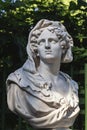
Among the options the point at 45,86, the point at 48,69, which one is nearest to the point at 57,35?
the point at 48,69

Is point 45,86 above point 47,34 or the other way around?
the other way around

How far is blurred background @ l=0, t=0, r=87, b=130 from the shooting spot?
426cm

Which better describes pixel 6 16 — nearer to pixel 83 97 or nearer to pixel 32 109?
pixel 83 97

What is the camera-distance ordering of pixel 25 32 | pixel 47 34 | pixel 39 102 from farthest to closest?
pixel 25 32 → pixel 47 34 → pixel 39 102

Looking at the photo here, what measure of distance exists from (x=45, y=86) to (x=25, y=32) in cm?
121

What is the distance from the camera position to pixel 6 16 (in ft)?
14.7

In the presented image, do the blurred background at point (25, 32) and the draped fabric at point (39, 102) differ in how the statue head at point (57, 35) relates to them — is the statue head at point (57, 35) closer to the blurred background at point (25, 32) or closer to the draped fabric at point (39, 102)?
the draped fabric at point (39, 102)

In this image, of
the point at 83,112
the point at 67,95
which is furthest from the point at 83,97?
the point at 67,95

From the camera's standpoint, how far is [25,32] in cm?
444

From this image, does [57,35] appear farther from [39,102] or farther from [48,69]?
[39,102]

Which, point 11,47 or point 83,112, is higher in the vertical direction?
point 11,47

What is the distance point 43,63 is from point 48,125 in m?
0.47

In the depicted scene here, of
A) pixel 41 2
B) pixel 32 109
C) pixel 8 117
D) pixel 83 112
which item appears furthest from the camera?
pixel 41 2

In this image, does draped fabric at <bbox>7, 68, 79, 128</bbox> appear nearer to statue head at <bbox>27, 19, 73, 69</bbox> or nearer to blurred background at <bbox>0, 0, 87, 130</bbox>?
statue head at <bbox>27, 19, 73, 69</bbox>
